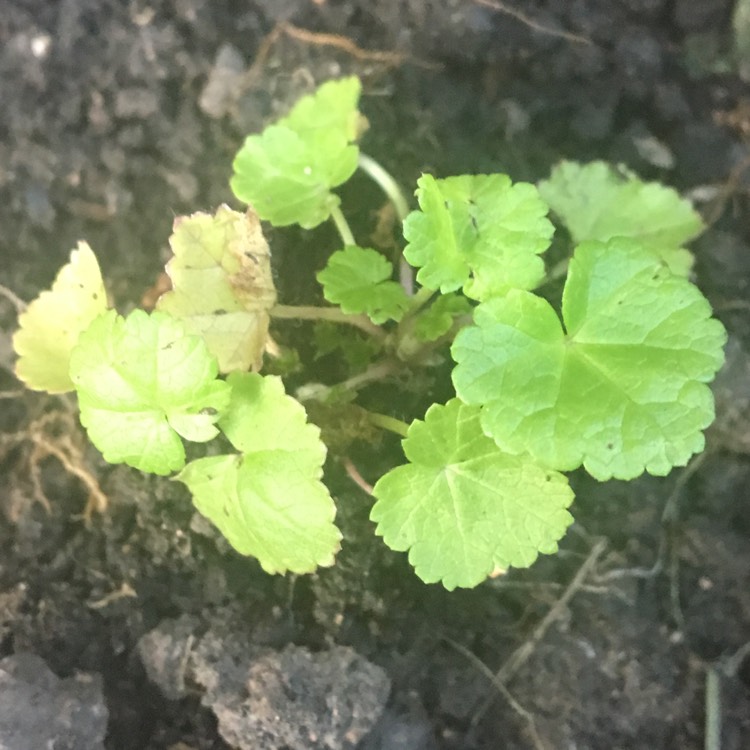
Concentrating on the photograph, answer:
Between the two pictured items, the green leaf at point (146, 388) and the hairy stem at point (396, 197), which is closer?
the green leaf at point (146, 388)

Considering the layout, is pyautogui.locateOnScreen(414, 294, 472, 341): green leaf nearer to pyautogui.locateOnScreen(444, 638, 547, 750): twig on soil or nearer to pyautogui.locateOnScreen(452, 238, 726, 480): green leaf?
pyautogui.locateOnScreen(452, 238, 726, 480): green leaf


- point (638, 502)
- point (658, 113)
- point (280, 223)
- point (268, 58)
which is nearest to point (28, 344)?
point (280, 223)

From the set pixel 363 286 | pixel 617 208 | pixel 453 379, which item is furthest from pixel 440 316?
pixel 617 208

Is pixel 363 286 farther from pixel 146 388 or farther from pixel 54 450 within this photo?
pixel 54 450

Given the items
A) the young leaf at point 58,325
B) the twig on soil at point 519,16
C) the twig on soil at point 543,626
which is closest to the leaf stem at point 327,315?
the young leaf at point 58,325

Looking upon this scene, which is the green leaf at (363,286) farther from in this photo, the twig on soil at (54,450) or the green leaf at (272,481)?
the twig on soil at (54,450)

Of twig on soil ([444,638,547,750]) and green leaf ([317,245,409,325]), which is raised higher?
green leaf ([317,245,409,325])

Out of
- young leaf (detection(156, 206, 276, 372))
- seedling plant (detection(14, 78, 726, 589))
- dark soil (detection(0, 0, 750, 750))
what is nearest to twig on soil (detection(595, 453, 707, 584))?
dark soil (detection(0, 0, 750, 750))
